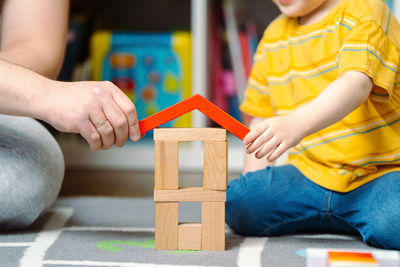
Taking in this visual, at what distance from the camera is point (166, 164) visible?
0.83m

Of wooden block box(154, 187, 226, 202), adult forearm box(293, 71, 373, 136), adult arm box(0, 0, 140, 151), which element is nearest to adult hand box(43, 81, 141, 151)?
adult arm box(0, 0, 140, 151)

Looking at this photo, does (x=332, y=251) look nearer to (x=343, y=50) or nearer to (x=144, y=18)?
(x=343, y=50)

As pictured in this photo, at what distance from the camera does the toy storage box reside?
1.78m

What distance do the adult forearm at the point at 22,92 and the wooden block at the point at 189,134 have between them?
0.18 m

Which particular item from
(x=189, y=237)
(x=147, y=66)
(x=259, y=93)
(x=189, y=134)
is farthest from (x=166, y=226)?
(x=147, y=66)

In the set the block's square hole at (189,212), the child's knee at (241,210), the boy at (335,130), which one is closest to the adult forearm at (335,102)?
the boy at (335,130)

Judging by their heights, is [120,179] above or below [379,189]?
below

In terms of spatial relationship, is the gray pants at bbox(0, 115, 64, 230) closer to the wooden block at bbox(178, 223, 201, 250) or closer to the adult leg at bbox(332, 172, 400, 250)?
the wooden block at bbox(178, 223, 201, 250)

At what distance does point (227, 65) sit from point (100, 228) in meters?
1.02

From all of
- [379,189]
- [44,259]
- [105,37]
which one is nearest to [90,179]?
[105,37]

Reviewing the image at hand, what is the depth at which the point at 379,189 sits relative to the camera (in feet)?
3.05

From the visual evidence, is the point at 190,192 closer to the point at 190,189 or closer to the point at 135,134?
the point at 190,189

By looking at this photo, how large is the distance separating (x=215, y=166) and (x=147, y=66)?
1.03m

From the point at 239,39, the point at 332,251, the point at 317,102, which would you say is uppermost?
the point at 239,39
